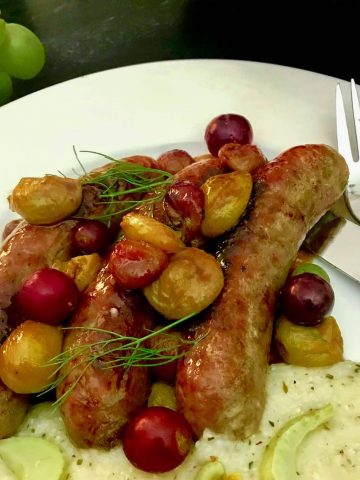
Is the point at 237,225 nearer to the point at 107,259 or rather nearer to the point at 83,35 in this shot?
the point at 107,259

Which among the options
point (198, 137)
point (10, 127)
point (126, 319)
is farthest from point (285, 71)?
point (126, 319)

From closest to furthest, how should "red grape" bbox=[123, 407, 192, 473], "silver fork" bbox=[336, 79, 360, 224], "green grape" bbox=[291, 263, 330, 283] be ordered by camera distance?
"red grape" bbox=[123, 407, 192, 473] → "green grape" bbox=[291, 263, 330, 283] → "silver fork" bbox=[336, 79, 360, 224]

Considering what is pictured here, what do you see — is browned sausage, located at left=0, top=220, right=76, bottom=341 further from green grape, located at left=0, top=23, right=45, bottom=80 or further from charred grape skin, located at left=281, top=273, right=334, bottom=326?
green grape, located at left=0, top=23, right=45, bottom=80

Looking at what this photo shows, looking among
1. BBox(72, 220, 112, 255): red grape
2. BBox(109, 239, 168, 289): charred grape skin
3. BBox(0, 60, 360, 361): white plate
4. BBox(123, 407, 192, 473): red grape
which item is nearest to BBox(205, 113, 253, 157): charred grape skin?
BBox(0, 60, 360, 361): white plate

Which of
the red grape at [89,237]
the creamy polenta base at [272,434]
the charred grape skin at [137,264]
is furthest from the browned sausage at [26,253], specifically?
the creamy polenta base at [272,434]

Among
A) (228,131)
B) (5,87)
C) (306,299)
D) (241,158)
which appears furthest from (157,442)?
(5,87)

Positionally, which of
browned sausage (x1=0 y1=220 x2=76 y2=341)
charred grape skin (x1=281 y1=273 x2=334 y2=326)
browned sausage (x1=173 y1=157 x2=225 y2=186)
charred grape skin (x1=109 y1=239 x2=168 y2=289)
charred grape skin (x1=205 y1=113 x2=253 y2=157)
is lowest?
charred grape skin (x1=281 y1=273 x2=334 y2=326)

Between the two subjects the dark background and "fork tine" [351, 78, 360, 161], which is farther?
the dark background

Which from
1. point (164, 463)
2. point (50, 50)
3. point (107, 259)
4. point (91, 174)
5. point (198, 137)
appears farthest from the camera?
point (50, 50)
